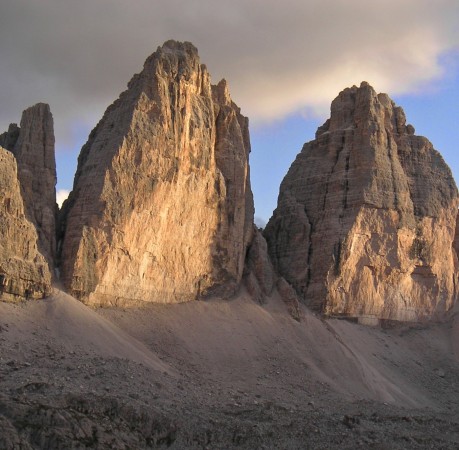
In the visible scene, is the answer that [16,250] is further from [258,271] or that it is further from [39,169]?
[258,271]

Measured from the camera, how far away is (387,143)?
6519 cm

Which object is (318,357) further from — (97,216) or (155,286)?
(97,216)

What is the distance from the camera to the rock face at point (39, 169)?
154 feet

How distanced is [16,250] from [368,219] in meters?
28.5

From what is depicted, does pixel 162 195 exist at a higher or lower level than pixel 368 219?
lower

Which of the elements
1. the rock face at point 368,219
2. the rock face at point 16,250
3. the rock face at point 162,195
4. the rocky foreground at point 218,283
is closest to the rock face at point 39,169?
the rocky foreground at point 218,283

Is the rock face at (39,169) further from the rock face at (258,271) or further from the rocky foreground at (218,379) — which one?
the rock face at (258,271)

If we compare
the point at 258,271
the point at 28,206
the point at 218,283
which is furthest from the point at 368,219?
the point at 28,206

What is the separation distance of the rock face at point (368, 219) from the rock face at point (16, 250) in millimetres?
22870

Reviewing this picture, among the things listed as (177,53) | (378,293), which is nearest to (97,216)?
(177,53)

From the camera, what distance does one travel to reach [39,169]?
48781mm

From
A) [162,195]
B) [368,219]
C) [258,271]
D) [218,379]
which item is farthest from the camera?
[368,219]

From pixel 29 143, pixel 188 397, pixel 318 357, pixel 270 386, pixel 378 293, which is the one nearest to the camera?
pixel 188 397

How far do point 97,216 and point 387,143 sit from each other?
87.5ft
